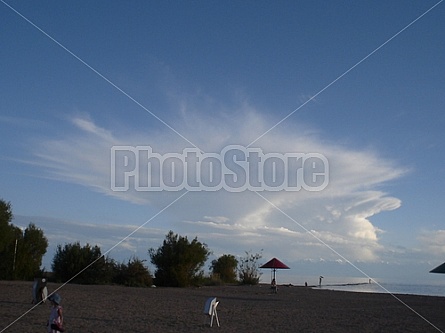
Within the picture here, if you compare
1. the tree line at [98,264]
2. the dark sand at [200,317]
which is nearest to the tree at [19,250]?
the tree line at [98,264]

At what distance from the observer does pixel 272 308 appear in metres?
22.2

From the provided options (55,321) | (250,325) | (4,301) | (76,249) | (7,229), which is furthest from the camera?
(76,249)

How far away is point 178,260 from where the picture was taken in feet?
131

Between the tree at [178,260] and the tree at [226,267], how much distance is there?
8877 mm

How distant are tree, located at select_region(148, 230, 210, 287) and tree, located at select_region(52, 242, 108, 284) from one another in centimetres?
346

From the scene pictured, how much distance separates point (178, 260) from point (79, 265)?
6.23 metres

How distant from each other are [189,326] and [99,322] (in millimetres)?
2342

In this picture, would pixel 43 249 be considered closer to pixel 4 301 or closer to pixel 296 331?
pixel 4 301

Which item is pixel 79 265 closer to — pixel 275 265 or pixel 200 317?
pixel 275 265

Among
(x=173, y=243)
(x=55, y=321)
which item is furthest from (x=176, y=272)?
(x=55, y=321)

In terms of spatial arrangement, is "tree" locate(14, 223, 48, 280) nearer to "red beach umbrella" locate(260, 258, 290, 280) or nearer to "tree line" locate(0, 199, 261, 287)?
"tree line" locate(0, 199, 261, 287)

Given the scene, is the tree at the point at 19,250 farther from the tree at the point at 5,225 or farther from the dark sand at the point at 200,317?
the dark sand at the point at 200,317

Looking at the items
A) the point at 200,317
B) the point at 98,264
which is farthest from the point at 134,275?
the point at 200,317

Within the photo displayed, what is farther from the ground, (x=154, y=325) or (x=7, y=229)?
(x=7, y=229)
